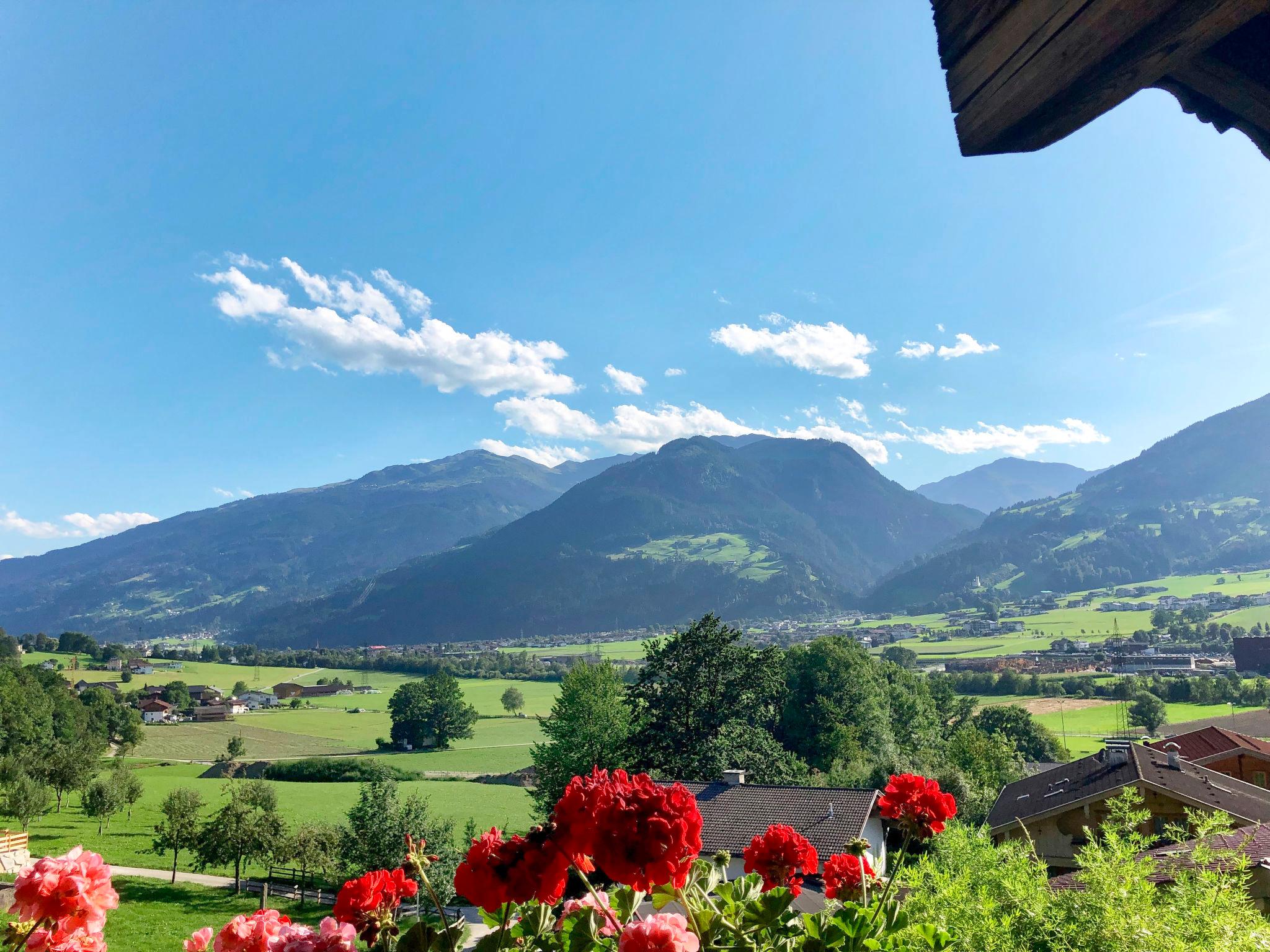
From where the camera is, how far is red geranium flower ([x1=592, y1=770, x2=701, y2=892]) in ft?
5.12

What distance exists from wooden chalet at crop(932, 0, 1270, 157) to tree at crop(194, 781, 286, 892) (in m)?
38.8

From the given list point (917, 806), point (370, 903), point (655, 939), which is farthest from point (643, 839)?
point (917, 806)

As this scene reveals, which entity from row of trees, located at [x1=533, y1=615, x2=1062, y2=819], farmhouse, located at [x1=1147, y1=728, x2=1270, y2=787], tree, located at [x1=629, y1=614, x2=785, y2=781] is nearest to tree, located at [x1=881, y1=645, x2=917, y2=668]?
row of trees, located at [x1=533, y1=615, x2=1062, y2=819]

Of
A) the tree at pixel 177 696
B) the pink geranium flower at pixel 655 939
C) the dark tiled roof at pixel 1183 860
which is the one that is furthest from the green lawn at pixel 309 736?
the pink geranium flower at pixel 655 939

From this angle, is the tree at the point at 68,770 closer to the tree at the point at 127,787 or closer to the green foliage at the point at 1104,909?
the tree at the point at 127,787

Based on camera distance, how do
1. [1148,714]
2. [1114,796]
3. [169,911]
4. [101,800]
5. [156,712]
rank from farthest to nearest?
[156,712] → [1148,714] → [101,800] → [169,911] → [1114,796]

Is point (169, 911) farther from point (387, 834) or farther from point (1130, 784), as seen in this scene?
point (1130, 784)

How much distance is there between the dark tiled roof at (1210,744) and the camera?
30.4m

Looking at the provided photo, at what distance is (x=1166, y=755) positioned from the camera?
2523cm

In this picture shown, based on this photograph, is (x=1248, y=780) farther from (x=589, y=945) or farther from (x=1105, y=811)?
(x=589, y=945)

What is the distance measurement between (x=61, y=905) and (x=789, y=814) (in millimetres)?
24526

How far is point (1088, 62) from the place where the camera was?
42.3 inches

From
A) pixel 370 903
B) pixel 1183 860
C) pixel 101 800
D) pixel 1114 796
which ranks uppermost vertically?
pixel 370 903

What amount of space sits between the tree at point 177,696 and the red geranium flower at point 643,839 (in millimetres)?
121058
